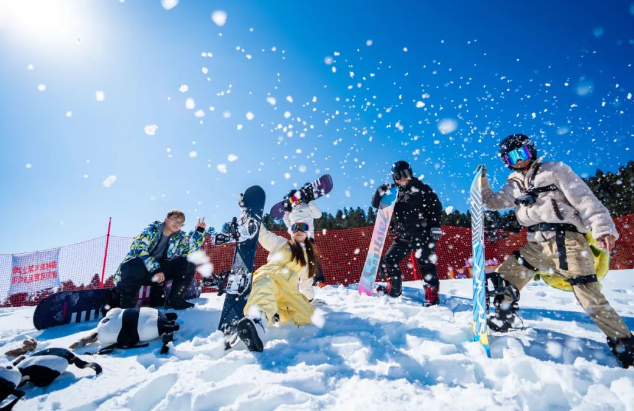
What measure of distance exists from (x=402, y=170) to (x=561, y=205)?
2530mm

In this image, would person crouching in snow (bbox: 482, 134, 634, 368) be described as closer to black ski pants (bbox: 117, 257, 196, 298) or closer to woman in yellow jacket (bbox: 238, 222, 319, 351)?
woman in yellow jacket (bbox: 238, 222, 319, 351)

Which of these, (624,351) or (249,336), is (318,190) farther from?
(624,351)

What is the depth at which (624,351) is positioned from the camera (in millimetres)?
2139

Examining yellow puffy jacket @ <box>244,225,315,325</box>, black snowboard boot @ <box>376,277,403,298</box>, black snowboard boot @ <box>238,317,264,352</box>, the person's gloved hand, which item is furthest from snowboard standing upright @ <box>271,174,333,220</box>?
black snowboard boot @ <box>238,317,264,352</box>

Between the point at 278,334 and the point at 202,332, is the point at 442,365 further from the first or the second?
the point at 202,332

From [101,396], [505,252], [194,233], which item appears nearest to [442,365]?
[101,396]

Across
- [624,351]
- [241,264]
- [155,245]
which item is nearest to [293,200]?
[241,264]

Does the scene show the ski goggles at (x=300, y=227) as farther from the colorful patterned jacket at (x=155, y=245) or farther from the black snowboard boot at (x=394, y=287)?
the colorful patterned jacket at (x=155, y=245)

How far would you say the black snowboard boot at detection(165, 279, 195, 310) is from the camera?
4.71 metres

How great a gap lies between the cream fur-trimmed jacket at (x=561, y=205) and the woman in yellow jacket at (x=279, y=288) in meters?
2.49

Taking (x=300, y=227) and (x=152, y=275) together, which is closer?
(x=300, y=227)

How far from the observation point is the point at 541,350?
2422 millimetres

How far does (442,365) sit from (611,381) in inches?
40.1

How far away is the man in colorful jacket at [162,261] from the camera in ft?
14.4
